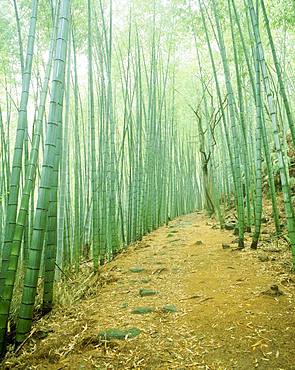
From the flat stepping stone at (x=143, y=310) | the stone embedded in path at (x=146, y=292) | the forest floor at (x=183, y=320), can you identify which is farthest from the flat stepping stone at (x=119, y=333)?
the stone embedded in path at (x=146, y=292)

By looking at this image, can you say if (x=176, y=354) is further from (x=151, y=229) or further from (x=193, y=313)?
(x=151, y=229)

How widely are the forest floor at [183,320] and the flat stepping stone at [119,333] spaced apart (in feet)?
0.05

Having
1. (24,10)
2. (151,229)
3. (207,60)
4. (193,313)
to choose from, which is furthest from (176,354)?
(207,60)

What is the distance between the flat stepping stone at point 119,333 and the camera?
193 cm

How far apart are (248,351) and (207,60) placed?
267 inches

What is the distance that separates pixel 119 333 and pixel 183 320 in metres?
0.40

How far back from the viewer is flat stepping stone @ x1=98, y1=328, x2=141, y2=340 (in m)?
1.93

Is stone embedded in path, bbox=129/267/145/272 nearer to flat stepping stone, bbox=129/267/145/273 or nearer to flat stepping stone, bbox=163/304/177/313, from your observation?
flat stepping stone, bbox=129/267/145/273

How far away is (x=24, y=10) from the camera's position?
424cm

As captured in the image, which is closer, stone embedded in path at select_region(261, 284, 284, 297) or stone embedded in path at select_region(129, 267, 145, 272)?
stone embedded in path at select_region(261, 284, 284, 297)

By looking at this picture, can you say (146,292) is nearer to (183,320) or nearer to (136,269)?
(183,320)

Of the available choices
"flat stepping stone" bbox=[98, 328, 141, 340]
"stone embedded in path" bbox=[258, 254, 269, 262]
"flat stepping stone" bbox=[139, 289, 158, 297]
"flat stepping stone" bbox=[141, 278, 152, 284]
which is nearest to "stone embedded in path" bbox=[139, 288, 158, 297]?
"flat stepping stone" bbox=[139, 289, 158, 297]

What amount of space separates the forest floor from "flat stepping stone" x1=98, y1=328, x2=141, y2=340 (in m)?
0.01

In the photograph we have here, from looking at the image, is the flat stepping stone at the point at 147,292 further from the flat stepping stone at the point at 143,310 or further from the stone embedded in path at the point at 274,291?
the stone embedded in path at the point at 274,291
